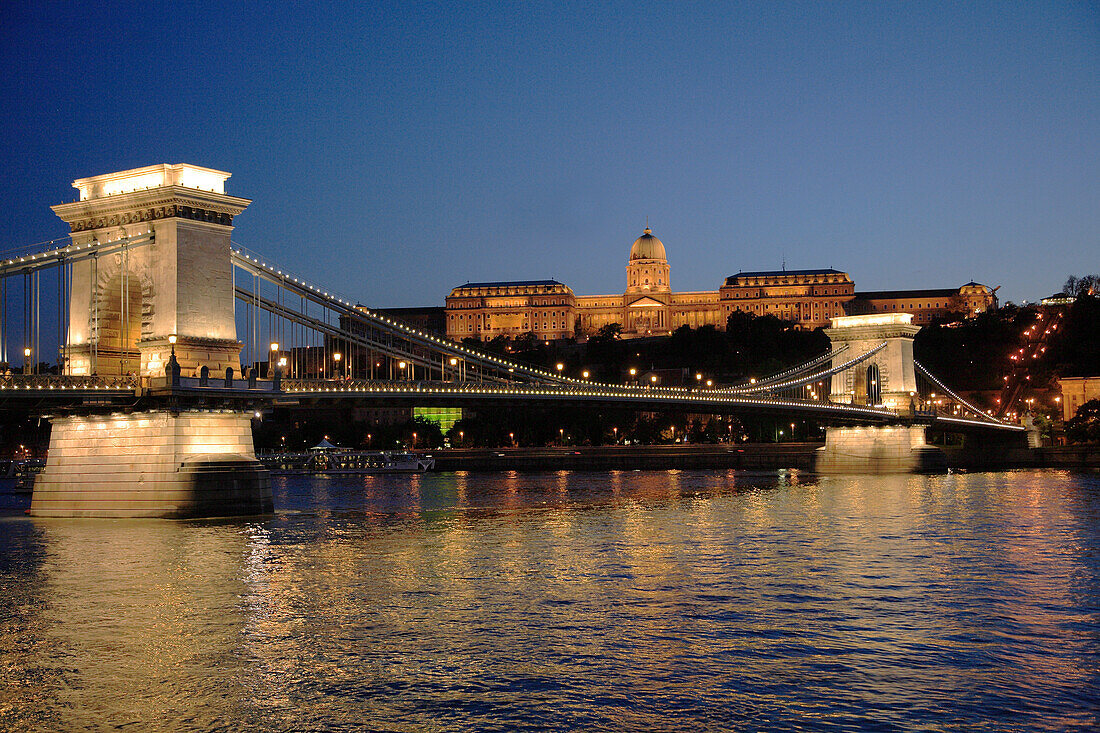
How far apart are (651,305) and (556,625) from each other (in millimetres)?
146905

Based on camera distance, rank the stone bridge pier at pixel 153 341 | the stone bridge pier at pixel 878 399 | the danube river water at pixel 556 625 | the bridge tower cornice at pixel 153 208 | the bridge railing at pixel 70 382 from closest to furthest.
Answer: the danube river water at pixel 556 625 < the bridge railing at pixel 70 382 < the stone bridge pier at pixel 153 341 < the bridge tower cornice at pixel 153 208 < the stone bridge pier at pixel 878 399

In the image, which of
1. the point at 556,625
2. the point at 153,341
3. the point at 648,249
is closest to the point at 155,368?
the point at 153,341

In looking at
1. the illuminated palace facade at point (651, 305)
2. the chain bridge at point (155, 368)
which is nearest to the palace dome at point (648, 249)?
the illuminated palace facade at point (651, 305)

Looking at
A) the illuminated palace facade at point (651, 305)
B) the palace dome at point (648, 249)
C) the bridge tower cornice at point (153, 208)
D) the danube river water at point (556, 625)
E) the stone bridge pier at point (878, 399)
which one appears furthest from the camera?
the palace dome at point (648, 249)

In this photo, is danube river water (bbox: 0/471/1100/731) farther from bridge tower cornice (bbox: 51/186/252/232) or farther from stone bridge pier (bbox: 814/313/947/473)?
stone bridge pier (bbox: 814/313/947/473)

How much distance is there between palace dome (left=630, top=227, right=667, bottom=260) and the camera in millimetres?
170125

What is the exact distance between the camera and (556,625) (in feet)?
50.4

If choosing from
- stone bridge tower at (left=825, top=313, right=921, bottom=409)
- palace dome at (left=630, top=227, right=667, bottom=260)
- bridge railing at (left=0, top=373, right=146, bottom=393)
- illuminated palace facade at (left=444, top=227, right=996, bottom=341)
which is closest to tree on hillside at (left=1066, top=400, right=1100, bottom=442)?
stone bridge tower at (left=825, top=313, right=921, bottom=409)

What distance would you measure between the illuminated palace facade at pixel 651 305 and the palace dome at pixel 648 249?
4.93 metres

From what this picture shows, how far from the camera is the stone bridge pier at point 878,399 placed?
5394 centimetres

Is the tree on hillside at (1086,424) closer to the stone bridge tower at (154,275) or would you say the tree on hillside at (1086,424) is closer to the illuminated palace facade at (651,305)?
the stone bridge tower at (154,275)

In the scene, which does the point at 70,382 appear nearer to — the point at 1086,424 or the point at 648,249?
the point at 1086,424

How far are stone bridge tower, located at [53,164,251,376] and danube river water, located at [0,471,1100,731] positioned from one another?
433 centimetres

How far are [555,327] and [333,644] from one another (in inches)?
5792
